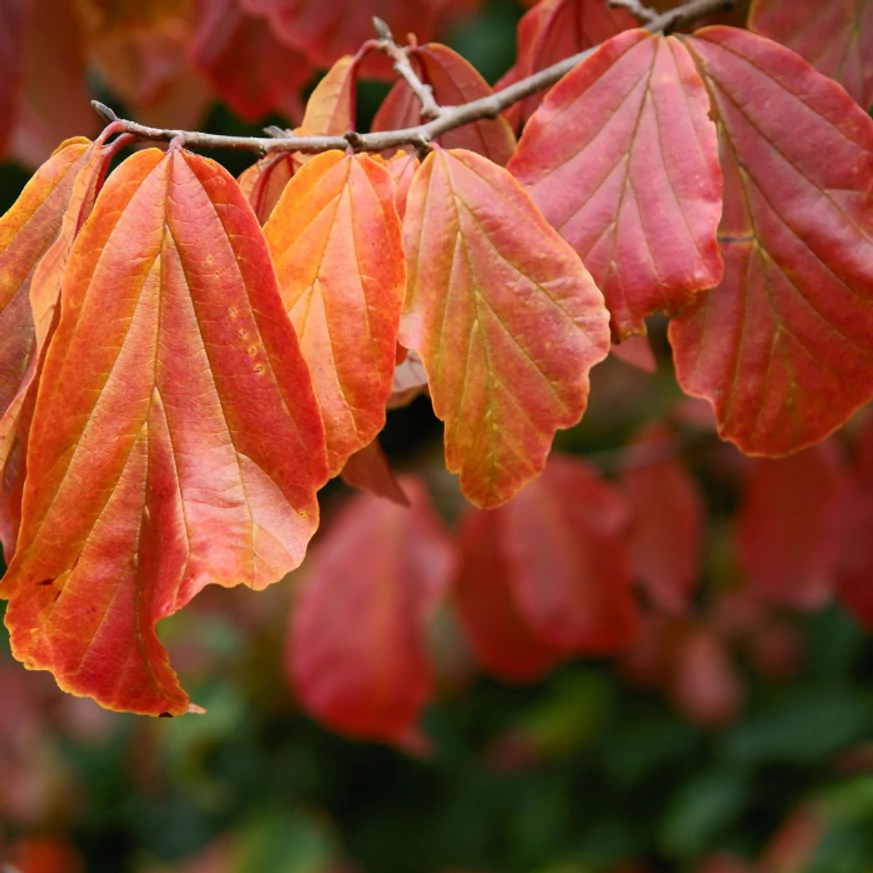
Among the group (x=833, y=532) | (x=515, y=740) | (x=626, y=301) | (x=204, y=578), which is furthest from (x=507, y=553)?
(x=515, y=740)

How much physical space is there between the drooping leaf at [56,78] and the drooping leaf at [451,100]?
0.51 meters

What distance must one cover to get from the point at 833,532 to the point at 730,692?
4.28 feet

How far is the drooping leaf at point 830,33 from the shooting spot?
73 centimetres

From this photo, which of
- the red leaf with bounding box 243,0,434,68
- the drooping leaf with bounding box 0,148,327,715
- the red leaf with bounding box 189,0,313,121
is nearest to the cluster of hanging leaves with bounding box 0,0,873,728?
the drooping leaf with bounding box 0,148,327,715

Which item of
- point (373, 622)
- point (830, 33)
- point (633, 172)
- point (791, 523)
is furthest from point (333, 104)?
point (791, 523)

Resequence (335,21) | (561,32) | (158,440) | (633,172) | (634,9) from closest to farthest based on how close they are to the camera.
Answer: (158,440), (633,172), (634,9), (561,32), (335,21)

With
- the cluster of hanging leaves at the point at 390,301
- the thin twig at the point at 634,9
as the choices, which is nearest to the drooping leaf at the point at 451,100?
the cluster of hanging leaves at the point at 390,301

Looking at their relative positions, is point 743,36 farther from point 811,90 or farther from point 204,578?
point 204,578

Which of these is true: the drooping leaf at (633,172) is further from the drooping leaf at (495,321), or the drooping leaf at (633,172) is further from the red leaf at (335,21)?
the red leaf at (335,21)

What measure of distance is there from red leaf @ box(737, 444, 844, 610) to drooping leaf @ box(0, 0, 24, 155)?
1023 millimetres

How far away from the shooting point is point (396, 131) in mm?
594

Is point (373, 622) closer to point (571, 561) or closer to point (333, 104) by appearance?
point (571, 561)

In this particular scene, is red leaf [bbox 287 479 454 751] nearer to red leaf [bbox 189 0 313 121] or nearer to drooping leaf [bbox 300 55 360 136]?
red leaf [bbox 189 0 313 121]

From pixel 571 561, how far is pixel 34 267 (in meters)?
1.02
